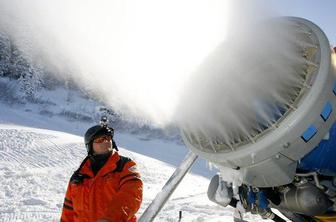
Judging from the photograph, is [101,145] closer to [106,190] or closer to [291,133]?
[106,190]

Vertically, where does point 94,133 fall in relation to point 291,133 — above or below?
below

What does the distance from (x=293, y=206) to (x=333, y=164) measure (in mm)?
328

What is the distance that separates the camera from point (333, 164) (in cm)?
236

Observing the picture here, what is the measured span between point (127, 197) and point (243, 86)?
6.40 feet

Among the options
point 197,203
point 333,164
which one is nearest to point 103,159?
point 333,164

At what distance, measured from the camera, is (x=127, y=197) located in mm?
3693

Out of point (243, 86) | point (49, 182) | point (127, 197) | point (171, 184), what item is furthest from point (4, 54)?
point (243, 86)

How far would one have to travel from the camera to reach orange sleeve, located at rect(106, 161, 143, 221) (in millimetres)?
3582

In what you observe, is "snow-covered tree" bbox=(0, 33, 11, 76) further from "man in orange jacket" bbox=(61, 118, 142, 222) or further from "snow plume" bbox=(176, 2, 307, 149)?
"snow plume" bbox=(176, 2, 307, 149)

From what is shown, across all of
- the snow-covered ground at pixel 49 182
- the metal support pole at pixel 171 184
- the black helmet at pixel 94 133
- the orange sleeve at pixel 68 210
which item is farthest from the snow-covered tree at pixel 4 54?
the metal support pole at pixel 171 184

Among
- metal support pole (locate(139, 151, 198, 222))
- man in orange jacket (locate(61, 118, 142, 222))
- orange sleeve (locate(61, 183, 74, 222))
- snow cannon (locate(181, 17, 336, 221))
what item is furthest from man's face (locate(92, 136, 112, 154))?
snow cannon (locate(181, 17, 336, 221))

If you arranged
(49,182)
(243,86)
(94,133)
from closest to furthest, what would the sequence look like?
(243,86)
(94,133)
(49,182)

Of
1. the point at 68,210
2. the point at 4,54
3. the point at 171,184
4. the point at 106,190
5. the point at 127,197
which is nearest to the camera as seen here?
the point at 171,184

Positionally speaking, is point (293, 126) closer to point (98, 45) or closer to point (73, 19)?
point (73, 19)
